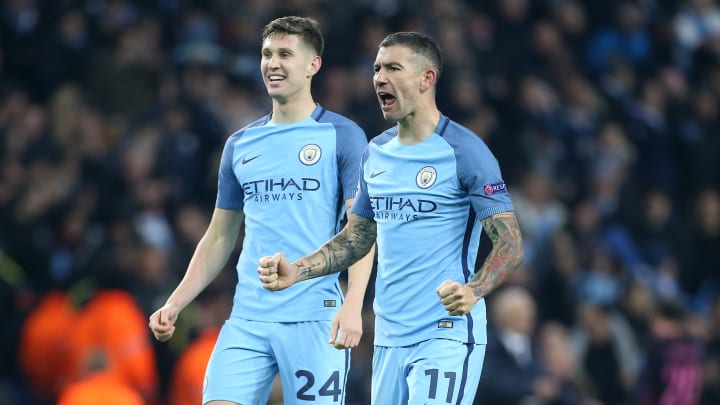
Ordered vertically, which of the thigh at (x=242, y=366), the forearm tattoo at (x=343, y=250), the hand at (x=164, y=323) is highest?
the forearm tattoo at (x=343, y=250)

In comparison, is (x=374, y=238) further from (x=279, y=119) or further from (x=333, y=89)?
(x=333, y=89)

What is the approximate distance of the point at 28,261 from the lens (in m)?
11.9

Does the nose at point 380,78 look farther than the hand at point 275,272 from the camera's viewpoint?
Yes

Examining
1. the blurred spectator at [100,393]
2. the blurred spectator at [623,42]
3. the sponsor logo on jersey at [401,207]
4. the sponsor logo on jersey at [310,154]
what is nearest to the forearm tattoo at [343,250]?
the sponsor logo on jersey at [401,207]

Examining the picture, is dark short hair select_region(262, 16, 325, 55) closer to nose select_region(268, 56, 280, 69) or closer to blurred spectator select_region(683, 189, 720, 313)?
nose select_region(268, 56, 280, 69)

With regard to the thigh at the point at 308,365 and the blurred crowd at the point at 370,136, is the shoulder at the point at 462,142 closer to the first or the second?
the thigh at the point at 308,365

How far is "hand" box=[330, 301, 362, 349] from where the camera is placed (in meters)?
6.51

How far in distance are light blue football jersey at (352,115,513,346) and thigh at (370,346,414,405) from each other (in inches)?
2.1

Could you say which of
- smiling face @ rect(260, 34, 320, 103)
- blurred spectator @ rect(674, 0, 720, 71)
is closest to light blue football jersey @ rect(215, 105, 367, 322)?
smiling face @ rect(260, 34, 320, 103)

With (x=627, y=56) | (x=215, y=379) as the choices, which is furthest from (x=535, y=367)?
(x=627, y=56)

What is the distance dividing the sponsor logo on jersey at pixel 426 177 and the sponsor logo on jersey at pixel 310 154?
2.38ft

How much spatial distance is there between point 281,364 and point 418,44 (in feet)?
6.04

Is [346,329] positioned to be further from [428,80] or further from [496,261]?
[428,80]

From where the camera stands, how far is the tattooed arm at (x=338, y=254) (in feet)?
21.6
